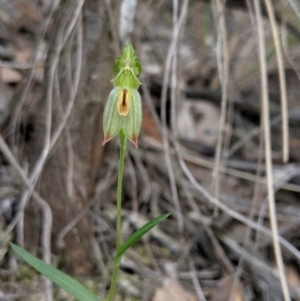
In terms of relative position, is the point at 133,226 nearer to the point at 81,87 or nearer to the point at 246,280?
the point at 246,280

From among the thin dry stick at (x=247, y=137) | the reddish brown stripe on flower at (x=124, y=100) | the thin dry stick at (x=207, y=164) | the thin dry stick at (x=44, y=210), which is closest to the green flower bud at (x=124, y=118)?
the reddish brown stripe on flower at (x=124, y=100)

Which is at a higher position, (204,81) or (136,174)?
(204,81)

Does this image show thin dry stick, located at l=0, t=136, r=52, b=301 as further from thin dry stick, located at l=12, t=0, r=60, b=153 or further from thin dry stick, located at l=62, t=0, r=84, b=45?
thin dry stick, located at l=62, t=0, r=84, b=45

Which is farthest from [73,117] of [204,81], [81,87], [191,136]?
[204,81]

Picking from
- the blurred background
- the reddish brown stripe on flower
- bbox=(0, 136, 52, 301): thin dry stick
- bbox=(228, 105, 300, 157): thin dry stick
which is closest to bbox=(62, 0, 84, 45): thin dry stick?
the blurred background

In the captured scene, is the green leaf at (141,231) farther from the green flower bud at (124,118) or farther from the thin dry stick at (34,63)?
the thin dry stick at (34,63)

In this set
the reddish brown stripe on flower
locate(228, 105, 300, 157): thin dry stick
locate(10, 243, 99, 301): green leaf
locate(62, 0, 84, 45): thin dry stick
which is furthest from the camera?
locate(228, 105, 300, 157): thin dry stick

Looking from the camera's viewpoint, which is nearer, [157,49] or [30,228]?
[30,228]
